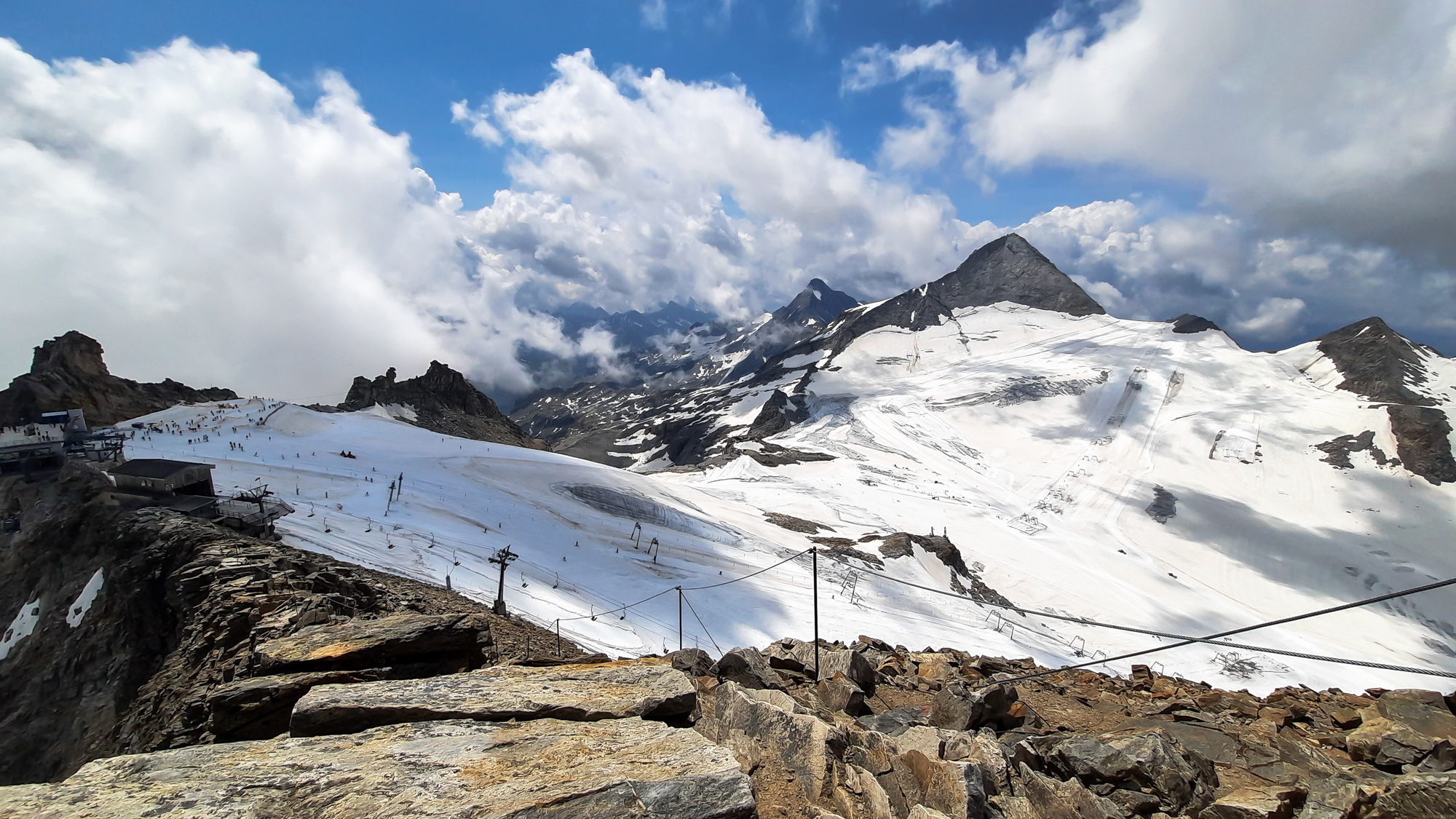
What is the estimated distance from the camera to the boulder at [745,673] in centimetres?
1026

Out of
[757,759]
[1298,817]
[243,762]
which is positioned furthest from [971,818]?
[243,762]

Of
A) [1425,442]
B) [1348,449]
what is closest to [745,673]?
[1348,449]

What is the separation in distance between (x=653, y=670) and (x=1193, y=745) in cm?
889

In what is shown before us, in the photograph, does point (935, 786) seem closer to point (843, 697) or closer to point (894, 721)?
point (894, 721)

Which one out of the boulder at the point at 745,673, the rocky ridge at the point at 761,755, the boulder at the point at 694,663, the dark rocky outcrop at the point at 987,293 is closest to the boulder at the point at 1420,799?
the rocky ridge at the point at 761,755

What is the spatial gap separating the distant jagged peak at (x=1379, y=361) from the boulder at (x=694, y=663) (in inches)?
5266

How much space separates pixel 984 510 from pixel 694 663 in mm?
67644

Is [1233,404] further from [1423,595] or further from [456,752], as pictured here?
[456,752]

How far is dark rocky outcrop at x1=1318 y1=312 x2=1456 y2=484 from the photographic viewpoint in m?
78.6

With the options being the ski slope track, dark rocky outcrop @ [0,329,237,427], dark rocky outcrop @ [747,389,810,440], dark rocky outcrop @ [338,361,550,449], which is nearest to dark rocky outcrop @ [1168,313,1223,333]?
the ski slope track

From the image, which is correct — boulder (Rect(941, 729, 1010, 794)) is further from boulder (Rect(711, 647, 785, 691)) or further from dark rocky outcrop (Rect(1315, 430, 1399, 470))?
dark rocky outcrop (Rect(1315, 430, 1399, 470))

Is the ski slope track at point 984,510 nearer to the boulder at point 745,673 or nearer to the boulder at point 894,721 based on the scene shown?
the boulder at point 745,673

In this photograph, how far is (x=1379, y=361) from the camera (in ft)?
324

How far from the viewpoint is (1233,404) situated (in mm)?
99750
